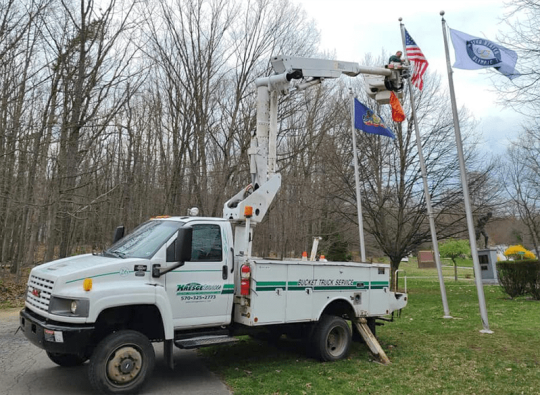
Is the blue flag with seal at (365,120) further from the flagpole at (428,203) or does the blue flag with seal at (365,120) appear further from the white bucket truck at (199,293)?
the white bucket truck at (199,293)

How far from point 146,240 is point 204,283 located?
3.51 feet

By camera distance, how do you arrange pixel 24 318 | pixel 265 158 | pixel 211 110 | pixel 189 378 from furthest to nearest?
1. pixel 211 110
2. pixel 265 158
3. pixel 189 378
4. pixel 24 318

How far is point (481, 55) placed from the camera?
32.2 ft

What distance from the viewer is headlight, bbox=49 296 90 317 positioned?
5449 mm

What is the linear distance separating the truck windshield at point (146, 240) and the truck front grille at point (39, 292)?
994 millimetres

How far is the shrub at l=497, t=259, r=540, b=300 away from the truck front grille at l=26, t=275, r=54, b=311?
16043 mm

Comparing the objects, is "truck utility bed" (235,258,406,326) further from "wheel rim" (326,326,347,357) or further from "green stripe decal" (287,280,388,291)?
"wheel rim" (326,326,347,357)

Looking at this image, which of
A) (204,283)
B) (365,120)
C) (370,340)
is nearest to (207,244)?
(204,283)

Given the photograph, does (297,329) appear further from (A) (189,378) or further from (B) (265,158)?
(B) (265,158)

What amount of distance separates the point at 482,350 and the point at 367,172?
413 inches

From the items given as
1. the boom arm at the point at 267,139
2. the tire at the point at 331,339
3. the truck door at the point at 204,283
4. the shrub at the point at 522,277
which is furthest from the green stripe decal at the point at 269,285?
the shrub at the point at 522,277

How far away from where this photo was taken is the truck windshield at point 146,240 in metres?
6.35

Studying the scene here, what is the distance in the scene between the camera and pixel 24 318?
19.9 feet

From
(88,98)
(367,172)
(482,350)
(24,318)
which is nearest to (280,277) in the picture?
Answer: (24,318)
